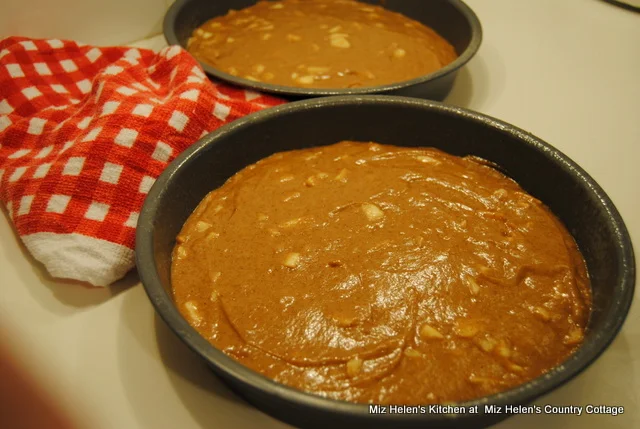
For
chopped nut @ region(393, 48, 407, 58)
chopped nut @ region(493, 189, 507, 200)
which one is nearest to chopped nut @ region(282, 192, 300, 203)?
chopped nut @ region(493, 189, 507, 200)

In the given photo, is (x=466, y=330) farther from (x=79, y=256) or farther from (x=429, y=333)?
(x=79, y=256)

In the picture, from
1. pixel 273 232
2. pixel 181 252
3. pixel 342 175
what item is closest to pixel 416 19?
pixel 342 175

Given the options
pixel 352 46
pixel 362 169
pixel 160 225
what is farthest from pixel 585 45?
pixel 160 225

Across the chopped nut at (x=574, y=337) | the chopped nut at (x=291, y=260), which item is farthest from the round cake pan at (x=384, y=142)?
the chopped nut at (x=291, y=260)

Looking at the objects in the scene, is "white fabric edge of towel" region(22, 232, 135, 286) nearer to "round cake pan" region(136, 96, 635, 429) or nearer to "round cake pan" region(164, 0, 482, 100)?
"round cake pan" region(136, 96, 635, 429)

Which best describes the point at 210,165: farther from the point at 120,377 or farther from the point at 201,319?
the point at 120,377

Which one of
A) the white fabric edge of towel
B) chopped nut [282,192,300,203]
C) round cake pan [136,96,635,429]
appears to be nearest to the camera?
round cake pan [136,96,635,429]
